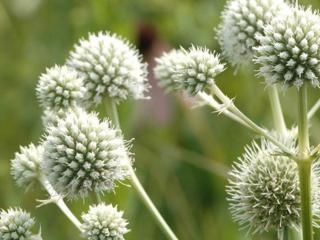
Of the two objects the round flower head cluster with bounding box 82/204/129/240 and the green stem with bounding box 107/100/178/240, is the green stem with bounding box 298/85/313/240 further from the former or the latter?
the round flower head cluster with bounding box 82/204/129/240

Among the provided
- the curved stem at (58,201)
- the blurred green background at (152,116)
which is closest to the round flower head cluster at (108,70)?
the curved stem at (58,201)

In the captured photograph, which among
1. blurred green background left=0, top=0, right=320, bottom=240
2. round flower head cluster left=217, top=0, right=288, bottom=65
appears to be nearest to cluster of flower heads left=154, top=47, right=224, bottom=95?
round flower head cluster left=217, top=0, right=288, bottom=65

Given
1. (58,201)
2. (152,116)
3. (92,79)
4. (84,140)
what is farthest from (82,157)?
(152,116)

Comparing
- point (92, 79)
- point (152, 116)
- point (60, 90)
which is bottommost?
point (60, 90)

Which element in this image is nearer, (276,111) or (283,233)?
(283,233)

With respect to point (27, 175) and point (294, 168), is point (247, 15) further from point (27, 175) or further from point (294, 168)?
point (27, 175)

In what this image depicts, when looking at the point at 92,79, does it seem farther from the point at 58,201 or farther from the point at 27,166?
the point at 58,201
